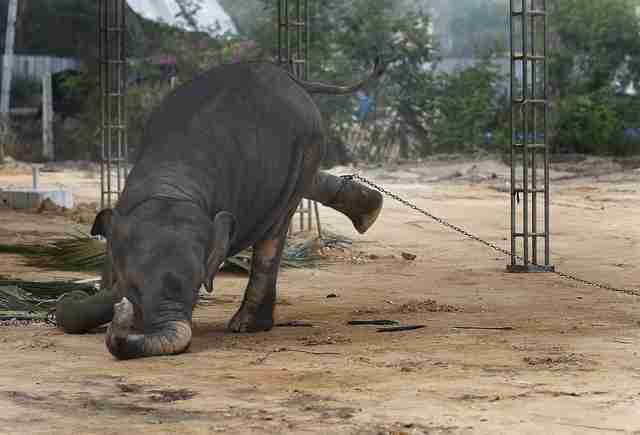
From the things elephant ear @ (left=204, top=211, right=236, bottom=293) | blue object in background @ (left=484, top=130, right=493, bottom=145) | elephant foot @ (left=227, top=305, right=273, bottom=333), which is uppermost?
blue object in background @ (left=484, top=130, right=493, bottom=145)

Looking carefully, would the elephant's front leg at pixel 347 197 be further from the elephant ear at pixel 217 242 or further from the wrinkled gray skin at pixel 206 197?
the elephant ear at pixel 217 242

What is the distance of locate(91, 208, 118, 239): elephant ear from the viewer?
24.9 ft

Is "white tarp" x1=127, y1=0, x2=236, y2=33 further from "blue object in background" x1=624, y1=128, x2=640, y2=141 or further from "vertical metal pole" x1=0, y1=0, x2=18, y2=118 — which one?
"blue object in background" x1=624, y1=128, x2=640, y2=141

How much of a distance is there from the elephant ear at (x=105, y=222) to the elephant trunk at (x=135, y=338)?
20.4 inches

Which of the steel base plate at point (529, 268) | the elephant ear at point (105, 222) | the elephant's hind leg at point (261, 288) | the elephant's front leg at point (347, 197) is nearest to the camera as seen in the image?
the elephant ear at point (105, 222)

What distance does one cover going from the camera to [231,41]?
3188cm

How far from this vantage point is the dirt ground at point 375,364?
5.69 metres

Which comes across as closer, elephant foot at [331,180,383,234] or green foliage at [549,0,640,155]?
elephant foot at [331,180,383,234]

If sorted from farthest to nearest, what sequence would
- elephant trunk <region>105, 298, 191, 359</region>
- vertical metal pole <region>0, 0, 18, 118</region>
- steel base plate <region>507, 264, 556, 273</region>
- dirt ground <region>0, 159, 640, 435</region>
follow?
vertical metal pole <region>0, 0, 18, 118</region> → steel base plate <region>507, 264, 556, 273</region> → elephant trunk <region>105, 298, 191, 359</region> → dirt ground <region>0, 159, 640, 435</region>

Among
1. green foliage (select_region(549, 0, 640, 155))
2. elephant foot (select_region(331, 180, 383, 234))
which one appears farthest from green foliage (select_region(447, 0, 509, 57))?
elephant foot (select_region(331, 180, 383, 234))

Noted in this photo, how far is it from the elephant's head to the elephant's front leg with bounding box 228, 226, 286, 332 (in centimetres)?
114

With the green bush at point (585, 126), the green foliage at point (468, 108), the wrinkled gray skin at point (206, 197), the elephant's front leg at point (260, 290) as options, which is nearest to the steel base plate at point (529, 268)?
the wrinkled gray skin at point (206, 197)

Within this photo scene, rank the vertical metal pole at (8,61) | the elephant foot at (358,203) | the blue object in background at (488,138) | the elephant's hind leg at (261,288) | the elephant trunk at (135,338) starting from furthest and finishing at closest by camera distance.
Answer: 1. the vertical metal pole at (8,61)
2. the blue object in background at (488,138)
3. the elephant foot at (358,203)
4. the elephant's hind leg at (261,288)
5. the elephant trunk at (135,338)

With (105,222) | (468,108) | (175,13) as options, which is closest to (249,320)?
(105,222)
